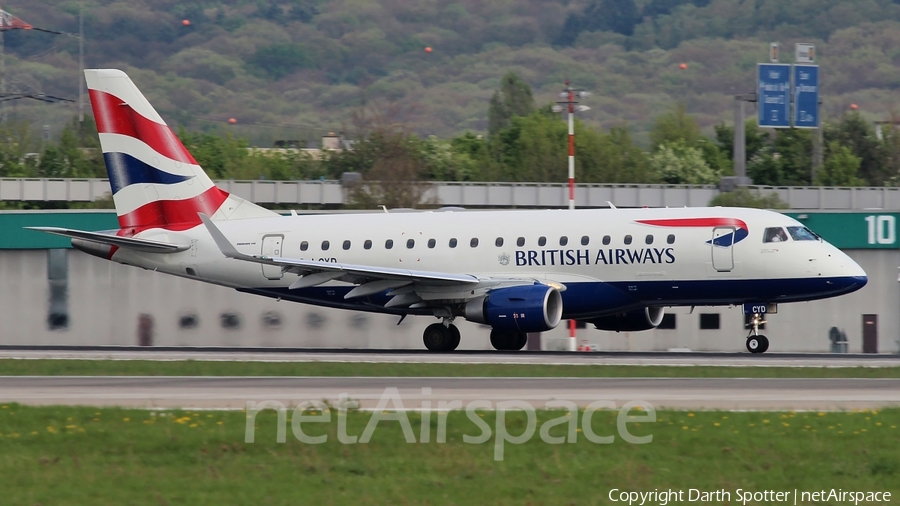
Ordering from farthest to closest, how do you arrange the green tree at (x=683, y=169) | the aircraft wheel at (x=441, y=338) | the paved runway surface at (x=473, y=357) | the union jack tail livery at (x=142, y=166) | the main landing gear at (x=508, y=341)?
the green tree at (x=683, y=169), the union jack tail livery at (x=142, y=166), the main landing gear at (x=508, y=341), the aircraft wheel at (x=441, y=338), the paved runway surface at (x=473, y=357)

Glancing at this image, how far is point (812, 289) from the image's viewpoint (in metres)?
31.7

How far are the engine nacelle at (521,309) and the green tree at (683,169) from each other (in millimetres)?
77797

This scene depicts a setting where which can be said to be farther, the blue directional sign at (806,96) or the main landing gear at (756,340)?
the blue directional sign at (806,96)

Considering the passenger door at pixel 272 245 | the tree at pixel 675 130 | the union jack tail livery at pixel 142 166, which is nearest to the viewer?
the passenger door at pixel 272 245

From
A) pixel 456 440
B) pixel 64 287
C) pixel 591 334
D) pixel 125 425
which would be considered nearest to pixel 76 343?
pixel 64 287

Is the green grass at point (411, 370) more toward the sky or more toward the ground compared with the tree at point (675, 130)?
more toward the ground

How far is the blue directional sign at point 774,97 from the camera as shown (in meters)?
88.2

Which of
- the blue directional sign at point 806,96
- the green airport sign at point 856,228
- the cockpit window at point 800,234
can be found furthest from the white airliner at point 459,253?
the blue directional sign at point 806,96

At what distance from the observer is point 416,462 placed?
14.7 m

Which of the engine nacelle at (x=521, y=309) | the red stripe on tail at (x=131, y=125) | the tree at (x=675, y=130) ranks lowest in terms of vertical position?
the engine nacelle at (x=521, y=309)

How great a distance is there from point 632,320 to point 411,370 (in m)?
9.95

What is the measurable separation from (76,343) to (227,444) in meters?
29.5

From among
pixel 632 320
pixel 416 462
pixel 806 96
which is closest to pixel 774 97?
pixel 806 96

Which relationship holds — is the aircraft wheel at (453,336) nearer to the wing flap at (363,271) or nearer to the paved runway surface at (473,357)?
the paved runway surface at (473,357)
